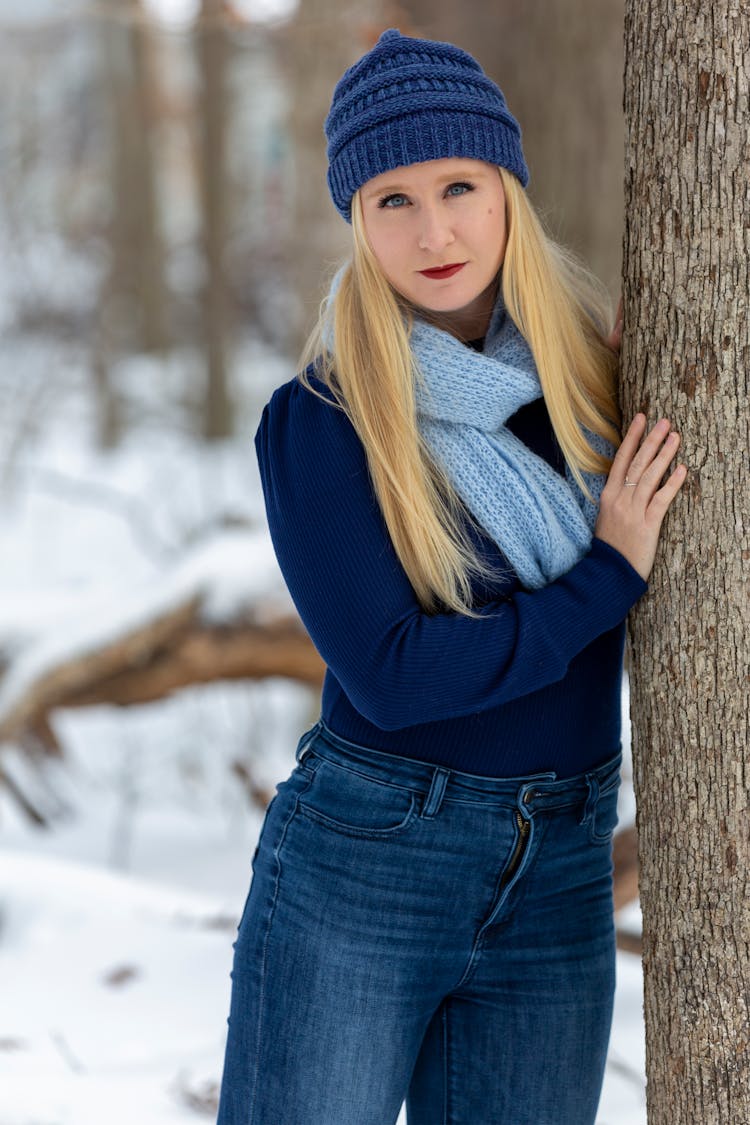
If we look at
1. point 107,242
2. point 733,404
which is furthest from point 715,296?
point 107,242

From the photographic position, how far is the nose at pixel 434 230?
1.68m

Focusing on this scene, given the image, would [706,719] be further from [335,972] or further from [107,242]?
[107,242]

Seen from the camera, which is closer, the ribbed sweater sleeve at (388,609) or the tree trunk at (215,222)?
the ribbed sweater sleeve at (388,609)

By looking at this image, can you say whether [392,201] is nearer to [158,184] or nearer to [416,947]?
[416,947]

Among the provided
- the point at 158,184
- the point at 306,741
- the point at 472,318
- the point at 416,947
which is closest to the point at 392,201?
the point at 472,318

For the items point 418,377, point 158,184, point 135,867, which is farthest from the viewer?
point 158,184

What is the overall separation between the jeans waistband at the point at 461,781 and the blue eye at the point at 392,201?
0.77m

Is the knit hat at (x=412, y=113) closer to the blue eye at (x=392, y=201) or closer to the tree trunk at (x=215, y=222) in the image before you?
the blue eye at (x=392, y=201)

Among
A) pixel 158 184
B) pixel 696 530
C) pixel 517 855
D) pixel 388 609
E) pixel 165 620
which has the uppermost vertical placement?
pixel 158 184

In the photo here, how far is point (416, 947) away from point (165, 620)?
9.36 ft

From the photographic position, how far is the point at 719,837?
1.67m

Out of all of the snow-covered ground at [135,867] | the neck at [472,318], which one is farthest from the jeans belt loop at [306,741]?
the snow-covered ground at [135,867]

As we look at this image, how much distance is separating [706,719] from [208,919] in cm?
249

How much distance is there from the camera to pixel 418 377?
172 centimetres
